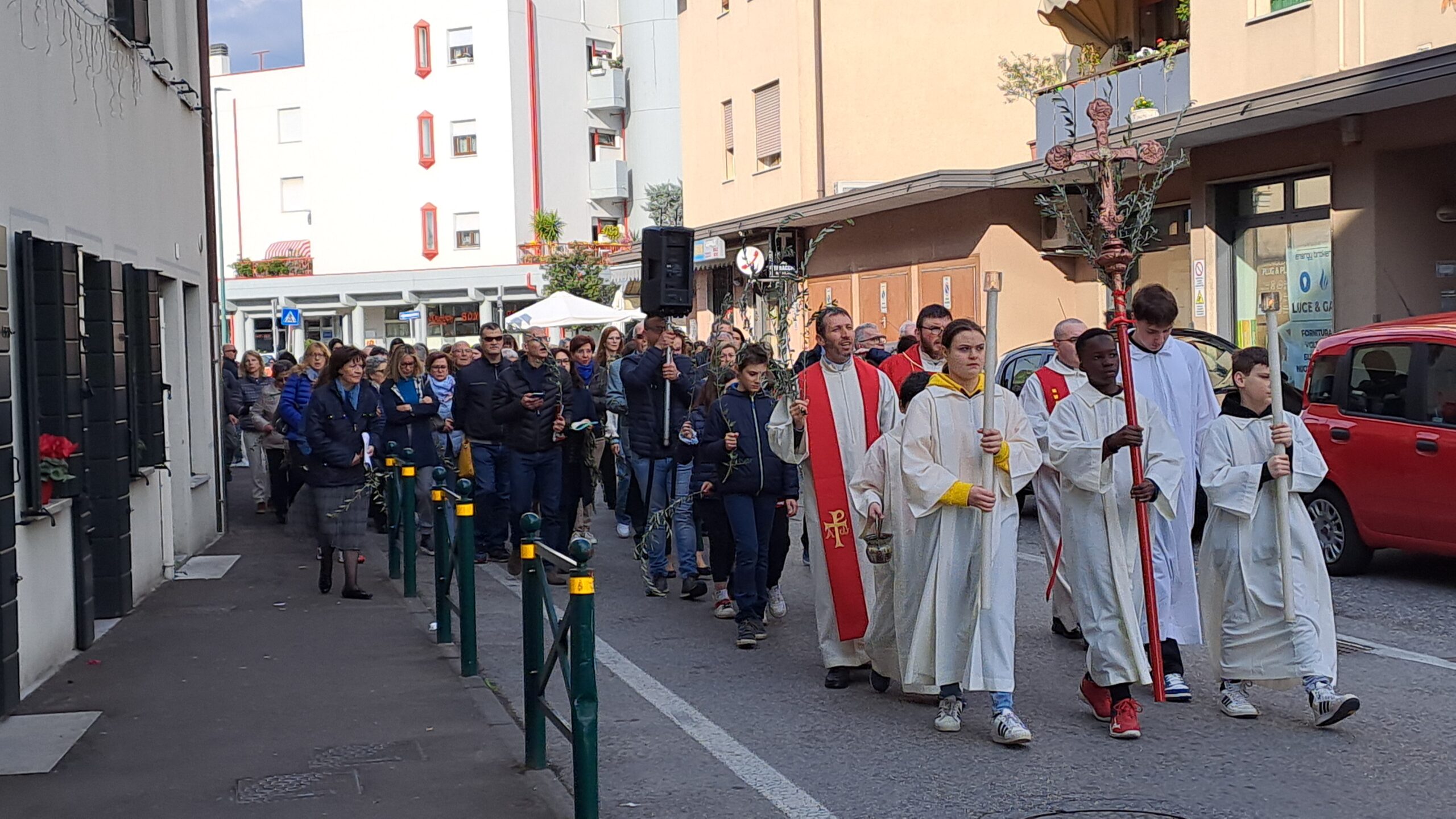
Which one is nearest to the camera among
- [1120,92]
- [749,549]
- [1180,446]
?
[1180,446]

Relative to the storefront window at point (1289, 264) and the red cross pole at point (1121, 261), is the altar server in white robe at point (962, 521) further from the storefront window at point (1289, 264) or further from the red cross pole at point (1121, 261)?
the storefront window at point (1289, 264)

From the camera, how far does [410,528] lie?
10.9m

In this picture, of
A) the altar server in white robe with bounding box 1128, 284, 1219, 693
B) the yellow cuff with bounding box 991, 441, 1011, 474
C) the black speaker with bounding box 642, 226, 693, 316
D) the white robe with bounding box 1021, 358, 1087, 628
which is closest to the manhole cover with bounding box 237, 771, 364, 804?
the yellow cuff with bounding box 991, 441, 1011, 474

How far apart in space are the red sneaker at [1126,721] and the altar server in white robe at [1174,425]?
58cm

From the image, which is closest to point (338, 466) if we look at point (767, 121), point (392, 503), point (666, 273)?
point (392, 503)

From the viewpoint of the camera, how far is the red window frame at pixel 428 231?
173 feet

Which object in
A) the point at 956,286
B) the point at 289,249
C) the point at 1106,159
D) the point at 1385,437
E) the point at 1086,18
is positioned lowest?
the point at 1385,437

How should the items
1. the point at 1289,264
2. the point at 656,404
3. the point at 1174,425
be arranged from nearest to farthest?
the point at 1174,425 → the point at 656,404 → the point at 1289,264

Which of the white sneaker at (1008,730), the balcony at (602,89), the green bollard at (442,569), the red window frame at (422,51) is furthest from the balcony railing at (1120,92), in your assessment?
the red window frame at (422,51)

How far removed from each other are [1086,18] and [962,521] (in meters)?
16.8

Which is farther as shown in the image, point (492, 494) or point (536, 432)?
point (492, 494)

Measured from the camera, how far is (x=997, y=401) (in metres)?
6.66

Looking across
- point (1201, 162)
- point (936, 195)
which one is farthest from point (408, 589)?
point (936, 195)

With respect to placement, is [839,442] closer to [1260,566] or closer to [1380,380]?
[1260,566]
